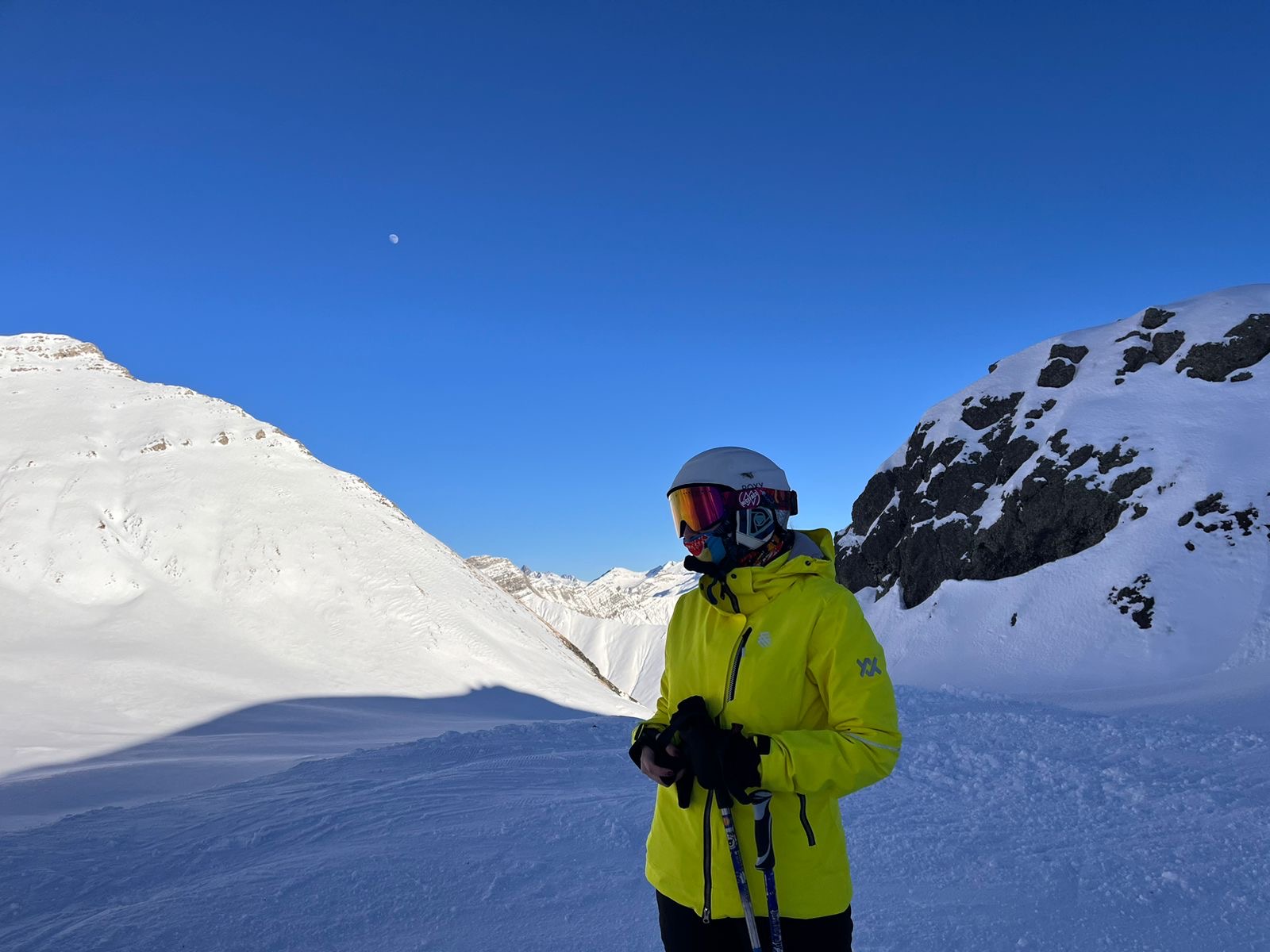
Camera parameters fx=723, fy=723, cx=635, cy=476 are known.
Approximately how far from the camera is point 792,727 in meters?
2.41

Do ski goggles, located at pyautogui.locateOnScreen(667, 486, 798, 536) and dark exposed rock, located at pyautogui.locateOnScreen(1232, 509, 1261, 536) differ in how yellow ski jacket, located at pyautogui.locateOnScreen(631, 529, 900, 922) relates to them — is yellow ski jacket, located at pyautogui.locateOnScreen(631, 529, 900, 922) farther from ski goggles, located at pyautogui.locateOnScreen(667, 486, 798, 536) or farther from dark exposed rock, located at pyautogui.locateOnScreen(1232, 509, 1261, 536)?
dark exposed rock, located at pyautogui.locateOnScreen(1232, 509, 1261, 536)

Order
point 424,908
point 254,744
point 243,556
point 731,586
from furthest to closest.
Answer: point 243,556 < point 254,744 < point 424,908 < point 731,586

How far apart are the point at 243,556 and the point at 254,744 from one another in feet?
54.8

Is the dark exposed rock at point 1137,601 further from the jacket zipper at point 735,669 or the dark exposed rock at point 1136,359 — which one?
the jacket zipper at point 735,669

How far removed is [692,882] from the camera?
2.45 m

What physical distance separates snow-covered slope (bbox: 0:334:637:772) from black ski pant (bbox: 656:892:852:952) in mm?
14127

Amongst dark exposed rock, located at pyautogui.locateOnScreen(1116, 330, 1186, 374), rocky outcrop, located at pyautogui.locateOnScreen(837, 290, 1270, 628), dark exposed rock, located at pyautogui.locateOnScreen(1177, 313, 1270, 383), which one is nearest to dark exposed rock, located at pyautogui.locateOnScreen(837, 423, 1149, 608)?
rocky outcrop, located at pyautogui.locateOnScreen(837, 290, 1270, 628)

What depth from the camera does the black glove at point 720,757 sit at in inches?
85.1

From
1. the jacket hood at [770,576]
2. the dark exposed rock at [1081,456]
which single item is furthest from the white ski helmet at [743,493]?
the dark exposed rock at [1081,456]

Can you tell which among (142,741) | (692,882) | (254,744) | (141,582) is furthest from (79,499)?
(692,882)

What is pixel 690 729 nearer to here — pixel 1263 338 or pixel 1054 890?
pixel 1054 890

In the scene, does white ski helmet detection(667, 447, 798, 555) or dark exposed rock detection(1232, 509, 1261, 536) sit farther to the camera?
dark exposed rock detection(1232, 509, 1261, 536)

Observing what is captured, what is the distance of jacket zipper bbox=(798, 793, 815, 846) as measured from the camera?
91.6 inches

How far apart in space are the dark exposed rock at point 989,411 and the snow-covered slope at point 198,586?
20.6 meters
